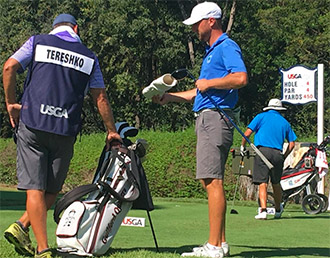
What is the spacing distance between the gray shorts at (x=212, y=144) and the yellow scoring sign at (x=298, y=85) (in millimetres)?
10920

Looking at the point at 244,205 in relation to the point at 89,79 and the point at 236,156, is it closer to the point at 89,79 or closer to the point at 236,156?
the point at 236,156

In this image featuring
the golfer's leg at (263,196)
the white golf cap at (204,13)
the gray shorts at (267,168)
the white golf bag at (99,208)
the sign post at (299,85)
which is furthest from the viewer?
the sign post at (299,85)

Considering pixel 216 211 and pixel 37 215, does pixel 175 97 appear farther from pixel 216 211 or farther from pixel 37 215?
pixel 37 215

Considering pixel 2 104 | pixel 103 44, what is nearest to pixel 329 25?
pixel 103 44

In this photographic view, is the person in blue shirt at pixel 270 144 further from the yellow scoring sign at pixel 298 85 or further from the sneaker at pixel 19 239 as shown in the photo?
the sneaker at pixel 19 239

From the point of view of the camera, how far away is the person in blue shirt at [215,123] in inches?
225

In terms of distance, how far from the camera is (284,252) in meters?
6.49

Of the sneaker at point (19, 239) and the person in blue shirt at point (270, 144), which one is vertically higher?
the person in blue shirt at point (270, 144)

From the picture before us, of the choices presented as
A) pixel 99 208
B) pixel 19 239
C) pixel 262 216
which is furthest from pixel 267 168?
pixel 19 239

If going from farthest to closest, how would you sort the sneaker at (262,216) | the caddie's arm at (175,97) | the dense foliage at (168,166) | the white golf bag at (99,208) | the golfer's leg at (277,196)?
the dense foliage at (168,166), the golfer's leg at (277,196), the sneaker at (262,216), the caddie's arm at (175,97), the white golf bag at (99,208)

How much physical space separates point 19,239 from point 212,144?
1.72m

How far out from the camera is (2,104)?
3712cm

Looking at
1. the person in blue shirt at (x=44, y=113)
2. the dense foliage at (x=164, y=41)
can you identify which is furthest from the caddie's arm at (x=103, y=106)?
the dense foliage at (x=164, y=41)

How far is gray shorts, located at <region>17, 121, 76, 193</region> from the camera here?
542 cm
